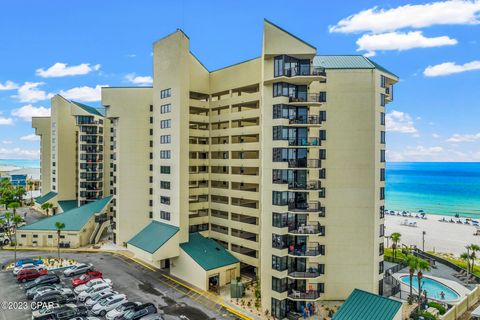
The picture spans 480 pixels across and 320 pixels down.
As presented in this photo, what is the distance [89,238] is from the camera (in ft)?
202

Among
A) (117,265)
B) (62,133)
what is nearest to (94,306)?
(117,265)

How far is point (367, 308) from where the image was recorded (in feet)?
96.9

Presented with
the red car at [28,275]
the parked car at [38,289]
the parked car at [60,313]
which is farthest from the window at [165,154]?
the red car at [28,275]

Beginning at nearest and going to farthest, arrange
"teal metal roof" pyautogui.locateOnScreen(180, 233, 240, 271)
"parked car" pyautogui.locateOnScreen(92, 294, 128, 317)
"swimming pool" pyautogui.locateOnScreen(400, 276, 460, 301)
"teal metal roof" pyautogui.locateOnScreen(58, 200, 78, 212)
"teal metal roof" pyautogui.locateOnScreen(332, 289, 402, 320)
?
"teal metal roof" pyautogui.locateOnScreen(332, 289, 402, 320), "parked car" pyautogui.locateOnScreen(92, 294, 128, 317), "swimming pool" pyautogui.locateOnScreen(400, 276, 460, 301), "teal metal roof" pyautogui.locateOnScreen(180, 233, 240, 271), "teal metal roof" pyautogui.locateOnScreen(58, 200, 78, 212)

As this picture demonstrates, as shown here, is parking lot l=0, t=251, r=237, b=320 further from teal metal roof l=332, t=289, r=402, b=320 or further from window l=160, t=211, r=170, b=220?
teal metal roof l=332, t=289, r=402, b=320

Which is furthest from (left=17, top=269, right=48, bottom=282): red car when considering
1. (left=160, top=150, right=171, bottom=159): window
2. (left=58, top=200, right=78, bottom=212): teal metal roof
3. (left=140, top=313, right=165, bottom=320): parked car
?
(left=58, top=200, right=78, bottom=212): teal metal roof

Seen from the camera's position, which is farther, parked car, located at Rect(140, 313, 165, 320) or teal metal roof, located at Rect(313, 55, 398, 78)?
teal metal roof, located at Rect(313, 55, 398, 78)

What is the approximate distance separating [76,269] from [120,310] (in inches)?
636

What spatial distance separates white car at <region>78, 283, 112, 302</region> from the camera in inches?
1446

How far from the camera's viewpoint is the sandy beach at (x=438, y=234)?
72438 millimetres

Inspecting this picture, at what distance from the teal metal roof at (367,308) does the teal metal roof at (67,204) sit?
227ft

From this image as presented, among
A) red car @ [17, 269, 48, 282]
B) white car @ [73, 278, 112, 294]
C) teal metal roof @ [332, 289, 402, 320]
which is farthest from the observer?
red car @ [17, 269, 48, 282]

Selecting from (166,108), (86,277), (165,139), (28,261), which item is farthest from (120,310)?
(166,108)

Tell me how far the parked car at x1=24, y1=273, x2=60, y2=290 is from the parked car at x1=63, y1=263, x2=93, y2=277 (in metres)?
2.45
